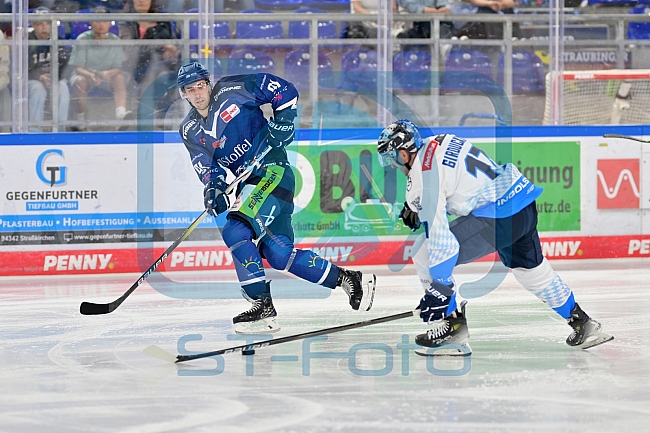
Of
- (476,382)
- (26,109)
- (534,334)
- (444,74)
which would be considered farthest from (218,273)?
(476,382)

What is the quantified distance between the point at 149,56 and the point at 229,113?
254 centimetres

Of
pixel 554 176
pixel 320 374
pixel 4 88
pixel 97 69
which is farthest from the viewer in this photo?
pixel 554 176

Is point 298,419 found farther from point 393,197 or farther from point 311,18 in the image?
point 311,18

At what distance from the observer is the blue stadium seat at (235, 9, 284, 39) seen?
675 cm

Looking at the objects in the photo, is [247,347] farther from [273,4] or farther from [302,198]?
[273,4]

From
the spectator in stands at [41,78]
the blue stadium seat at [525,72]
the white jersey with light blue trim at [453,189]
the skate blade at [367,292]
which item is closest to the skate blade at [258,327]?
the skate blade at [367,292]

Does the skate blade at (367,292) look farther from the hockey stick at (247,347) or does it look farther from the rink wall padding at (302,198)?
the rink wall padding at (302,198)

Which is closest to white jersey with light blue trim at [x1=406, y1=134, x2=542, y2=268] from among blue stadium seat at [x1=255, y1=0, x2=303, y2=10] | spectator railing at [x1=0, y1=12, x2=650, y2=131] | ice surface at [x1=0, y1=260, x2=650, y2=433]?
ice surface at [x1=0, y1=260, x2=650, y2=433]

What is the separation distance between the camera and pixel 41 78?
6.48 meters

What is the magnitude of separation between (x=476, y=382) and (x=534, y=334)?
1041mm

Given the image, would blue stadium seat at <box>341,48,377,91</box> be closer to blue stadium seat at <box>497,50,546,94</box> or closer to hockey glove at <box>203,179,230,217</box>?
blue stadium seat at <box>497,50,546,94</box>

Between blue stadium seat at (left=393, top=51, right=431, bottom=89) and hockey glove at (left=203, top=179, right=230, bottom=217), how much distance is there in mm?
2841

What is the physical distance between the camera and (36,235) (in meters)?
6.38

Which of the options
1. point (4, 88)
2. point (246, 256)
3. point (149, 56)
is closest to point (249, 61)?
point (149, 56)
